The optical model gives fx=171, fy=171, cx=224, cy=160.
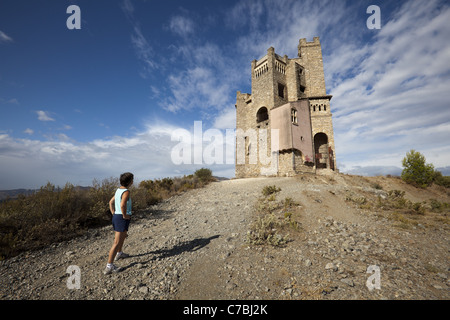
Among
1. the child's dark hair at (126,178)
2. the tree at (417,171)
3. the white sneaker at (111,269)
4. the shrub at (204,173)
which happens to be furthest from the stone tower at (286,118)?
the white sneaker at (111,269)

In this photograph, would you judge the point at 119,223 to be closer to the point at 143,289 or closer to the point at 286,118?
the point at 143,289

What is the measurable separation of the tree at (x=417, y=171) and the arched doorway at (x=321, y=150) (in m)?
9.99

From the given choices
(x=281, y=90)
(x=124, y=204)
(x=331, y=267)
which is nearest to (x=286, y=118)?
(x=281, y=90)

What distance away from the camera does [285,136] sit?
Answer: 18969mm

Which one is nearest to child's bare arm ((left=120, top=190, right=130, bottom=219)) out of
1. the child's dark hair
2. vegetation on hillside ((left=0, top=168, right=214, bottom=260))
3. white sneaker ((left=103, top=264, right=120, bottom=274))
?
the child's dark hair

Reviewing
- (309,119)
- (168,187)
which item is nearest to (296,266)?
(168,187)

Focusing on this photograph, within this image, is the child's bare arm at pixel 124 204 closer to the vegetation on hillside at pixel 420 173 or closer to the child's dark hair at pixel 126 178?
the child's dark hair at pixel 126 178

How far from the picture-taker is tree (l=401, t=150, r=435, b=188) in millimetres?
20672

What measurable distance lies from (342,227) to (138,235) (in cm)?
658

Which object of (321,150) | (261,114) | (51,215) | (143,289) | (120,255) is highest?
(261,114)

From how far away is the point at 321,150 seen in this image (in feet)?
71.8

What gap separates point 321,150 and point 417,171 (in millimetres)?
11786

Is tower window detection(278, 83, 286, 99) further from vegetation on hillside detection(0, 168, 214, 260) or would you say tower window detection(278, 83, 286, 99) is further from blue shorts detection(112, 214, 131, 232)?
blue shorts detection(112, 214, 131, 232)
